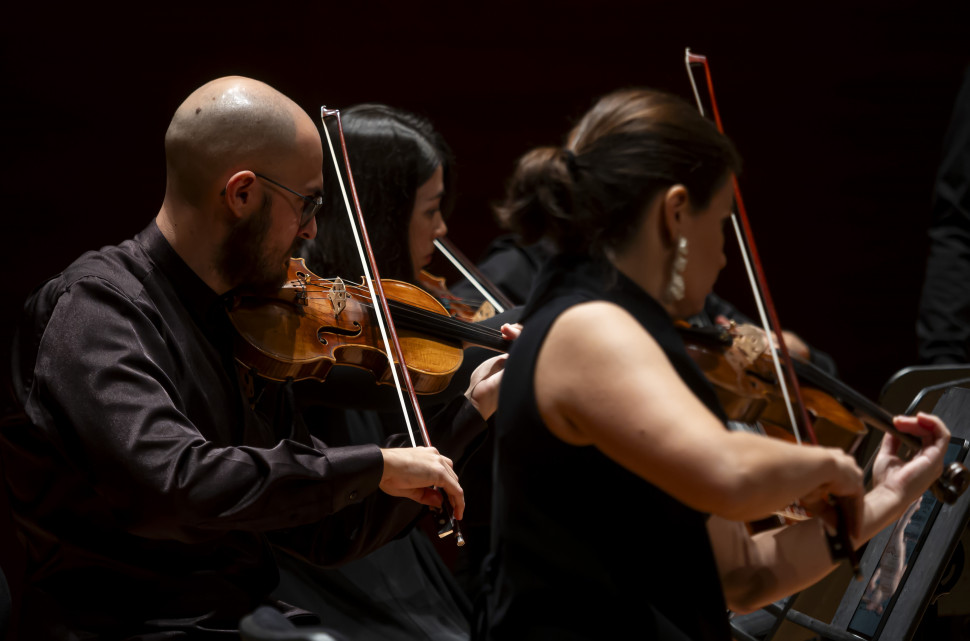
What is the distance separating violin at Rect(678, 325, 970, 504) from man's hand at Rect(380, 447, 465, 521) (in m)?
0.35

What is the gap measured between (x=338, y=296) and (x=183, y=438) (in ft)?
1.53

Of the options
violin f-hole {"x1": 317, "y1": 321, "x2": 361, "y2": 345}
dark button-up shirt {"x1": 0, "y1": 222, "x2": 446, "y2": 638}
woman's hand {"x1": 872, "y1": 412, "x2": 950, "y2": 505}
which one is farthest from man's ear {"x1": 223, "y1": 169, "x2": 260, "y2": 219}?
woman's hand {"x1": 872, "y1": 412, "x2": 950, "y2": 505}

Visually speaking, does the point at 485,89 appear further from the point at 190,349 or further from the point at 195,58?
the point at 190,349

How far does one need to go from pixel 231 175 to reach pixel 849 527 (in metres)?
0.90

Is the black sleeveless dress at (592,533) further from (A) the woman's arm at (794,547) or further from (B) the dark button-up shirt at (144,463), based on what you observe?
(B) the dark button-up shirt at (144,463)

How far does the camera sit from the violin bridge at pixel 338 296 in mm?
1673

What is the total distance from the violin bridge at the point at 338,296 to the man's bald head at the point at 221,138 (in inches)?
10.8

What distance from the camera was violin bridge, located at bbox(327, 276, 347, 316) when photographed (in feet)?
5.49

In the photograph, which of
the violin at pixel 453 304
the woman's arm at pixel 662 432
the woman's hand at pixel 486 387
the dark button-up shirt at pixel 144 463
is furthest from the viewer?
the violin at pixel 453 304

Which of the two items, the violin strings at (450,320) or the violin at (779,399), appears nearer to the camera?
the violin at (779,399)

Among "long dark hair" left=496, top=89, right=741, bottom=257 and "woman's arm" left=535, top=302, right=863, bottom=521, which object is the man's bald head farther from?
"woman's arm" left=535, top=302, right=863, bottom=521

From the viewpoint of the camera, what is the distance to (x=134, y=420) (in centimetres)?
126

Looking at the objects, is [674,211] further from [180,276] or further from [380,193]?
[380,193]

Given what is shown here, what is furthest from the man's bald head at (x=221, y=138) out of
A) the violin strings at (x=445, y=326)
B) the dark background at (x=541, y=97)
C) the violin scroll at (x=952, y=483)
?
the dark background at (x=541, y=97)
